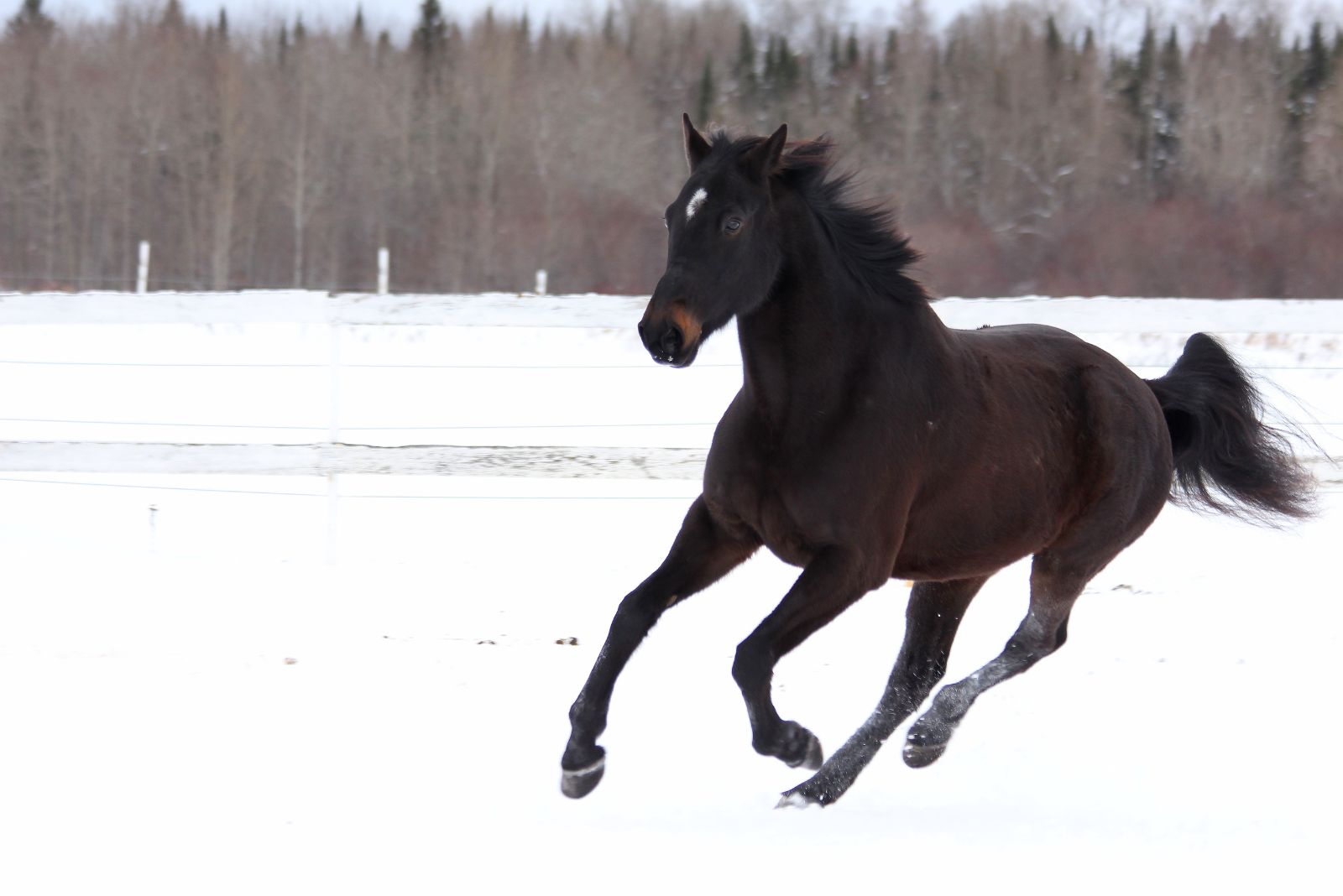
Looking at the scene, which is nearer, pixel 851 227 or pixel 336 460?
pixel 851 227

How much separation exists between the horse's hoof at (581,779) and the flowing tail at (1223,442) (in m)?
2.22

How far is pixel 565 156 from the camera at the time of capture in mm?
28406

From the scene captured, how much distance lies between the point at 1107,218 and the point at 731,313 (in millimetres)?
23077

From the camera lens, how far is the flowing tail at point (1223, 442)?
4254 mm

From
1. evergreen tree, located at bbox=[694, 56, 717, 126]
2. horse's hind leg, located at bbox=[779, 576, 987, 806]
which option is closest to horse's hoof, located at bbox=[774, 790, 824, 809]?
horse's hind leg, located at bbox=[779, 576, 987, 806]

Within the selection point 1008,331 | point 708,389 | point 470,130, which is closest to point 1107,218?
point 470,130

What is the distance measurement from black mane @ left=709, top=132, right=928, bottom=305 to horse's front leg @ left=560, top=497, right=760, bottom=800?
709 millimetres

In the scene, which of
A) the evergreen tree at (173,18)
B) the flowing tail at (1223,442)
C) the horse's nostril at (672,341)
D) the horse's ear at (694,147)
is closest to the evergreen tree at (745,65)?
the evergreen tree at (173,18)

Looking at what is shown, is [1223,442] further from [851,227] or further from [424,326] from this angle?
[424,326]

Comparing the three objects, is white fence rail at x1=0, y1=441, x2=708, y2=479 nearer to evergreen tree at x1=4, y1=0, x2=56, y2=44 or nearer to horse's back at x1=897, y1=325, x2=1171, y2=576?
horse's back at x1=897, y1=325, x2=1171, y2=576

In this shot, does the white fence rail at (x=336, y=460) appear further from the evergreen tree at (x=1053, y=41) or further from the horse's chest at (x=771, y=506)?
the evergreen tree at (x=1053, y=41)

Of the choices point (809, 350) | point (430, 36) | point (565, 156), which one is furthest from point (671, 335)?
point (430, 36)

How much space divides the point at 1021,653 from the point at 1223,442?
1122 mm

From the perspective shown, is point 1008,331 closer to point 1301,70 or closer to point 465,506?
point 465,506
